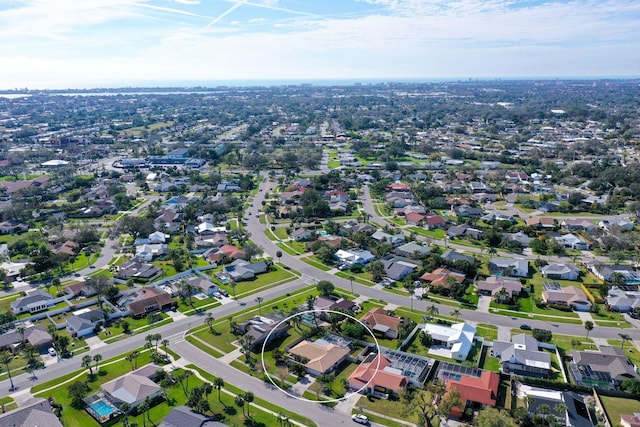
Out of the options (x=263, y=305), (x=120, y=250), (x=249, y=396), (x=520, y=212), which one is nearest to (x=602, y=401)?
(x=249, y=396)

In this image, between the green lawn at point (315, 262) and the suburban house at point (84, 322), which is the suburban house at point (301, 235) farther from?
the suburban house at point (84, 322)

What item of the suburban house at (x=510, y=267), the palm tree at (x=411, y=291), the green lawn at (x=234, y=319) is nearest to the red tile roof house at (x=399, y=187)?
the suburban house at (x=510, y=267)

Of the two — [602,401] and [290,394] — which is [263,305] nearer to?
[290,394]

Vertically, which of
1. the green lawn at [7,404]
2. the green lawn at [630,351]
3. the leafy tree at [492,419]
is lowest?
the green lawn at [630,351]

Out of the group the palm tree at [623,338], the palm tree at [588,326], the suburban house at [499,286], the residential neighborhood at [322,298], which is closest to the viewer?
the residential neighborhood at [322,298]

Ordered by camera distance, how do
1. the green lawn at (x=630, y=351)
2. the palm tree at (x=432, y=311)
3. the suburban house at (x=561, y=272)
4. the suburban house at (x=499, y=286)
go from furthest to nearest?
the suburban house at (x=561, y=272) < the suburban house at (x=499, y=286) < the palm tree at (x=432, y=311) < the green lawn at (x=630, y=351)

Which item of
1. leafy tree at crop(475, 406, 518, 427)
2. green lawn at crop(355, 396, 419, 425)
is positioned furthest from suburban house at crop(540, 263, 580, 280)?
green lawn at crop(355, 396, 419, 425)

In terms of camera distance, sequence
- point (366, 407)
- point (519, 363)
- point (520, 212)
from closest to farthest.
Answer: point (366, 407) < point (519, 363) < point (520, 212)
